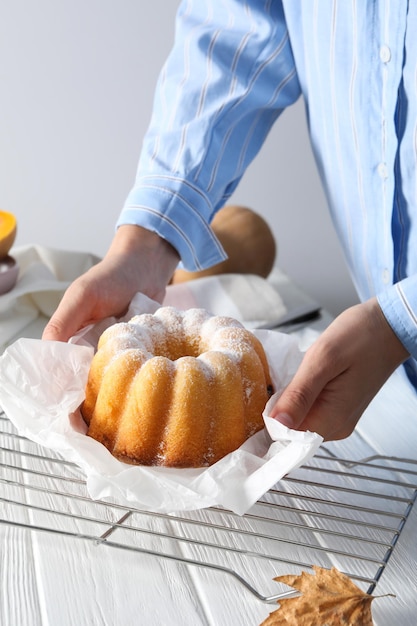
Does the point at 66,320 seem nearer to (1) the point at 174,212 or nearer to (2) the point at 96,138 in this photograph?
(1) the point at 174,212

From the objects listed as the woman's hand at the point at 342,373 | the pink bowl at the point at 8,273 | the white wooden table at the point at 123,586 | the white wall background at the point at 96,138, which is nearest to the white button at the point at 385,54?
the woman's hand at the point at 342,373

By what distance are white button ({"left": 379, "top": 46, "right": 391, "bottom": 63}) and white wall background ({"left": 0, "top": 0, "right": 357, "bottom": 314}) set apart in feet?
4.23

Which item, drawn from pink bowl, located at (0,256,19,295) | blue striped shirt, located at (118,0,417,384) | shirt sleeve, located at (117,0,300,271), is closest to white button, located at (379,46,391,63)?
blue striped shirt, located at (118,0,417,384)

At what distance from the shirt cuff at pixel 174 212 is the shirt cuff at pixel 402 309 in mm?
410

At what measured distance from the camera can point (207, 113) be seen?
4.11 feet

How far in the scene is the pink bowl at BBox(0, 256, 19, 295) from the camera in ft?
5.03

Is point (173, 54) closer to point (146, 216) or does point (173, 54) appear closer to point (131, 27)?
point (146, 216)

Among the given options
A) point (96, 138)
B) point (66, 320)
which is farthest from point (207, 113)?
point (96, 138)

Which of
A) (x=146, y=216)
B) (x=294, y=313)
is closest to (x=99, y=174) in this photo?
(x=294, y=313)

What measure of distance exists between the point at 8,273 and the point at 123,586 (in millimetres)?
896

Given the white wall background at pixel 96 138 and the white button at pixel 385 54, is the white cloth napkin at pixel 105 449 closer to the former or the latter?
the white button at pixel 385 54

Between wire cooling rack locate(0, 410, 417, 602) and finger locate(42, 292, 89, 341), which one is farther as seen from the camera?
finger locate(42, 292, 89, 341)

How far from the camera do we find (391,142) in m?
1.07

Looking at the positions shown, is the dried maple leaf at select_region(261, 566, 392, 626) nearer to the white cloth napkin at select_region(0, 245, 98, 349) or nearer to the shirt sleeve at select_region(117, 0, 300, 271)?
the shirt sleeve at select_region(117, 0, 300, 271)
